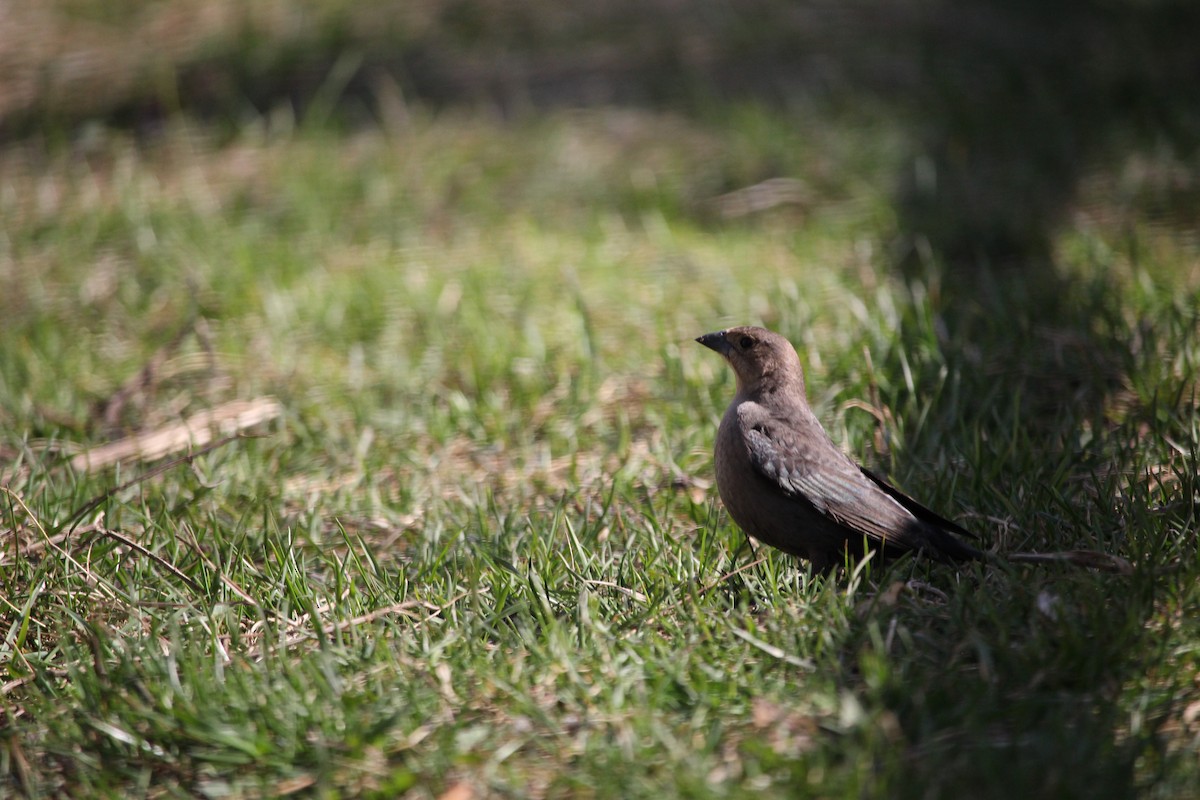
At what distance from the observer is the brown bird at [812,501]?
10.8 feet

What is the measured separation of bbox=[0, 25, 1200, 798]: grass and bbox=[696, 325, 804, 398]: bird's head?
43 centimetres

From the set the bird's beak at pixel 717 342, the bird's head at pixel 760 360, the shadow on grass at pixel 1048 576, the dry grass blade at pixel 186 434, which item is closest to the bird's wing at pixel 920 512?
the shadow on grass at pixel 1048 576

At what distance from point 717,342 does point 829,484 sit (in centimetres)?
80

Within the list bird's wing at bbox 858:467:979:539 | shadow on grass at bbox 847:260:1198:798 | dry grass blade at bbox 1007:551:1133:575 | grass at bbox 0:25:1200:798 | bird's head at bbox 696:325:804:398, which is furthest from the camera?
bird's head at bbox 696:325:804:398

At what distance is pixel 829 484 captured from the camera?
3.39 meters

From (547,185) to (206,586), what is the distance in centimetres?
395

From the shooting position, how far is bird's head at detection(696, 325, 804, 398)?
380 centimetres

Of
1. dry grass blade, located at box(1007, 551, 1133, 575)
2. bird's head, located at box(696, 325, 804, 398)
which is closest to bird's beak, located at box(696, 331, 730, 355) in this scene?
bird's head, located at box(696, 325, 804, 398)

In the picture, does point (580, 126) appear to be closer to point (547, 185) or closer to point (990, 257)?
point (547, 185)

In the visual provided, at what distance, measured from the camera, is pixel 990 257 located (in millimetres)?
5680

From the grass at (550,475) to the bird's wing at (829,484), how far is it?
0.15m

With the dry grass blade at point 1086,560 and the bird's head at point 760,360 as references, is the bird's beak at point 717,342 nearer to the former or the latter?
the bird's head at point 760,360

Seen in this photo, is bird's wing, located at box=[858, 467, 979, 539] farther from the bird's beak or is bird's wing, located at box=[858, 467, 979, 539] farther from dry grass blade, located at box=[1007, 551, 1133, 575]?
the bird's beak

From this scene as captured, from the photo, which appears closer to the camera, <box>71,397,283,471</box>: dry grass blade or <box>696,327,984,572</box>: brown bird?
<box>696,327,984,572</box>: brown bird
